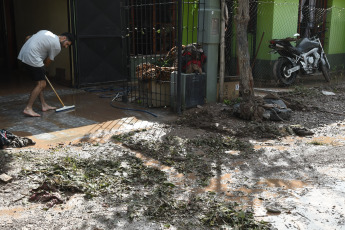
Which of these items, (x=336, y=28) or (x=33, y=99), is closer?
(x=33, y=99)

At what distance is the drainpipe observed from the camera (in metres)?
7.68

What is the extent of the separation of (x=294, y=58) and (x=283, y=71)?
21.9 inches

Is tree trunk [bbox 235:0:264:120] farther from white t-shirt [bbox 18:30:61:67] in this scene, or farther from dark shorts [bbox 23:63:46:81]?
dark shorts [bbox 23:63:46:81]

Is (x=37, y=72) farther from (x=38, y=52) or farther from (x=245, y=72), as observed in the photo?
(x=245, y=72)

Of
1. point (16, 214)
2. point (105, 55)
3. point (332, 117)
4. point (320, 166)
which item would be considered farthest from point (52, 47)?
point (332, 117)

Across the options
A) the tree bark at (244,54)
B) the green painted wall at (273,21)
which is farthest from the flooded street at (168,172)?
the green painted wall at (273,21)

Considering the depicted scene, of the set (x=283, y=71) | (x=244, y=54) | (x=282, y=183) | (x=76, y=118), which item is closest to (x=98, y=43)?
(x=76, y=118)

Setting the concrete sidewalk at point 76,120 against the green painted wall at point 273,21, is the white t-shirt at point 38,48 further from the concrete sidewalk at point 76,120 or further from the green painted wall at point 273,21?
the green painted wall at point 273,21

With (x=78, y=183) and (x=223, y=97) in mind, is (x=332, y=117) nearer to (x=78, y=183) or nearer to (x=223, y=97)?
(x=223, y=97)

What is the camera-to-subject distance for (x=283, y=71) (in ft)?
34.0

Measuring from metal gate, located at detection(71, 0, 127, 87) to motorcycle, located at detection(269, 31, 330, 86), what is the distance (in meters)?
4.18

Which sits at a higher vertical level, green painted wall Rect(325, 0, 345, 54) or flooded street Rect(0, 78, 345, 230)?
green painted wall Rect(325, 0, 345, 54)

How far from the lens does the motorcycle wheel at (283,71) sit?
403 inches

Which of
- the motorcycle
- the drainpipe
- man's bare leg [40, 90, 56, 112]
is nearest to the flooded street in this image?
man's bare leg [40, 90, 56, 112]
